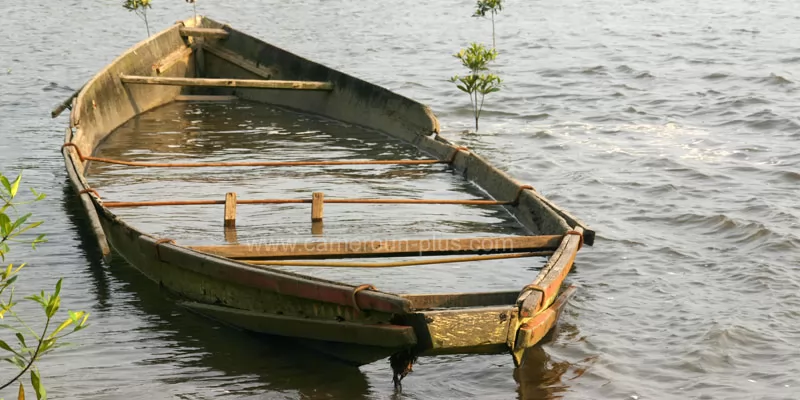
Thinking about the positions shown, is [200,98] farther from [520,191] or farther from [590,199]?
[520,191]

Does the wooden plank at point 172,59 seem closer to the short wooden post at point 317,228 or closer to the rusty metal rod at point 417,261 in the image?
the short wooden post at point 317,228

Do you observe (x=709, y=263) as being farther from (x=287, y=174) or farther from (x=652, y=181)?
(x=287, y=174)

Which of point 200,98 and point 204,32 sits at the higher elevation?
point 204,32

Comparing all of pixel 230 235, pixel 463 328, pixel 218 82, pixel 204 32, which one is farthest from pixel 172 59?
pixel 463 328

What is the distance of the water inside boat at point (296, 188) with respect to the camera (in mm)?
6566

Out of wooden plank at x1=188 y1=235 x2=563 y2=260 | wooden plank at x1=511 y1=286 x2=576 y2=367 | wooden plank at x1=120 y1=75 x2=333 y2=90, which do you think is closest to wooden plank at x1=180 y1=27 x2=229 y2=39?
wooden plank at x1=120 y1=75 x2=333 y2=90

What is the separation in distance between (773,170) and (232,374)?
6.40 meters

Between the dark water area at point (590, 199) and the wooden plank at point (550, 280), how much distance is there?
25.1 inches

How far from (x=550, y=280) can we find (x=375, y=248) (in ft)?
3.97

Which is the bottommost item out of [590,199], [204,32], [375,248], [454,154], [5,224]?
[590,199]

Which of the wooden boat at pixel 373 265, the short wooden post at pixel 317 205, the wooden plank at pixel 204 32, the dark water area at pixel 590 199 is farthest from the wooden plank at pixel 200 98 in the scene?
the short wooden post at pixel 317 205

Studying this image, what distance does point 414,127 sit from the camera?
9078 mm

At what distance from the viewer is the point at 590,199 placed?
8.81m

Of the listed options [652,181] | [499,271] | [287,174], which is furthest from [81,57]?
[499,271]
